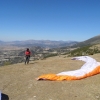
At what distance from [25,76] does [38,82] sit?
309 cm

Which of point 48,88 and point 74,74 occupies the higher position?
point 74,74

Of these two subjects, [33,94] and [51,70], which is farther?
[51,70]

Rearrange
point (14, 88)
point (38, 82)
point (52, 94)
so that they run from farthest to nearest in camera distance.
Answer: point (38, 82) < point (14, 88) < point (52, 94)

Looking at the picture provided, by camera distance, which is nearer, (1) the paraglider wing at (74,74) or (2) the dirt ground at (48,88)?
(2) the dirt ground at (48,88)

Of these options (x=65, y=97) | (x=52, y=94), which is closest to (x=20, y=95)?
(x=52, y=94)

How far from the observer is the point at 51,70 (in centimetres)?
2375

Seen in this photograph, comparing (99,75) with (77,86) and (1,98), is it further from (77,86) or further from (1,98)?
(1,98)

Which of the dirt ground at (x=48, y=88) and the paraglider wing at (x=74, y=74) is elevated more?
the paraglider wing at (x=74, y=74)

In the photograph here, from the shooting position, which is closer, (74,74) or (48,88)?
(48,88)

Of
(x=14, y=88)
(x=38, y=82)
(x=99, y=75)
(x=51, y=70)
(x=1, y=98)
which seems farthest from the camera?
(x=51, y=70)

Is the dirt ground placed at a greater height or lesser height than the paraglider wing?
lesser

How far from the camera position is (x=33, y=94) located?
15.5 m

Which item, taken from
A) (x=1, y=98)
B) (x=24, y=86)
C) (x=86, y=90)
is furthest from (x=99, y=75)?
(x=1, y=98)

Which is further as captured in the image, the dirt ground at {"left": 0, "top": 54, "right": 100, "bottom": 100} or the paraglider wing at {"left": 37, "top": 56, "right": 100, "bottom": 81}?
the paraglider wing at {"left": 37, "top": 56, "right": 100, "bottom": 81}
